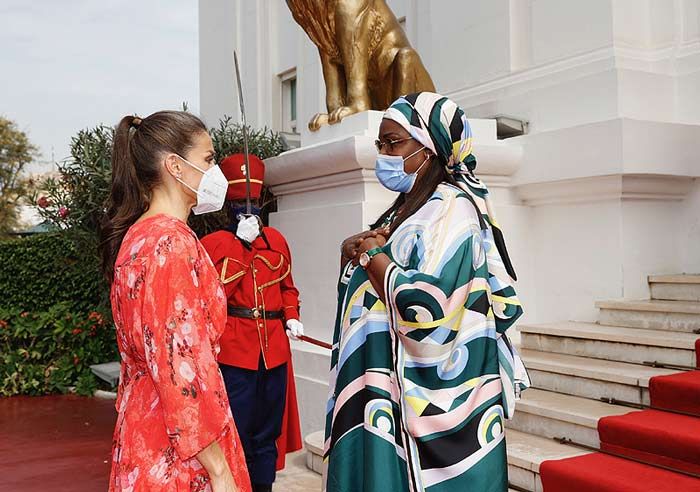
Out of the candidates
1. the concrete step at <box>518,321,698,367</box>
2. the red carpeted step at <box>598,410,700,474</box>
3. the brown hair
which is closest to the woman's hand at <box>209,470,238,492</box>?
the brown hair

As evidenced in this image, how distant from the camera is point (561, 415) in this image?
373 cm

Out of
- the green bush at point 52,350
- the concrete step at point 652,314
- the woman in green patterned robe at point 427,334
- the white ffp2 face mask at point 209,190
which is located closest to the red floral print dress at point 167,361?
the white ffp2 face mask at point 209,190

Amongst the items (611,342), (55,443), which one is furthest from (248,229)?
(55,443)

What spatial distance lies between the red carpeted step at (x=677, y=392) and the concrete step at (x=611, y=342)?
0.19m

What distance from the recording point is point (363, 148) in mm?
4676

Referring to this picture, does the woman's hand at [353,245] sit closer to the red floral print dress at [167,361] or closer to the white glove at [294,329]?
the red floral print dress at [167,361]

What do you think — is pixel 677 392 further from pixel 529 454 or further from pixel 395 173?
pixel 395 173

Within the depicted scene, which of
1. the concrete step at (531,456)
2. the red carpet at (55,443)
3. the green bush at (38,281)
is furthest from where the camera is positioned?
the green bush at (38,281)

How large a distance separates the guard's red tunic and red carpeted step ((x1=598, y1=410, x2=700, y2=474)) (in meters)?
1.60

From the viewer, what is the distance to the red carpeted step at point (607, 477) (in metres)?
3.04

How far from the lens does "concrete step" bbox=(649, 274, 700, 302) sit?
4562 mm

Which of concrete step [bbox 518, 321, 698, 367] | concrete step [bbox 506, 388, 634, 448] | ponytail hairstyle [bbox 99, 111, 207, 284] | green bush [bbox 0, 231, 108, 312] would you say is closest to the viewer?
ponytail hairstyle [bbox 99, 111, 207, 284]

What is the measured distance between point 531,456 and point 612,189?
1966 mm

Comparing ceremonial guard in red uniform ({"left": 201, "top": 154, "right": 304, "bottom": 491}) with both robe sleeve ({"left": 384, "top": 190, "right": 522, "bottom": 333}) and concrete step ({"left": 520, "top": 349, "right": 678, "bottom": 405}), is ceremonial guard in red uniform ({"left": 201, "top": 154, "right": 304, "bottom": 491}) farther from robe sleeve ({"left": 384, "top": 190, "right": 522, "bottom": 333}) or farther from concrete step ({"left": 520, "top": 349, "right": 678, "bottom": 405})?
robe sleeve ({"left": 384, "top": 190, "right": 522, "bottom": 333})
